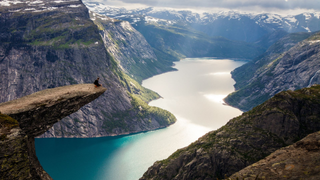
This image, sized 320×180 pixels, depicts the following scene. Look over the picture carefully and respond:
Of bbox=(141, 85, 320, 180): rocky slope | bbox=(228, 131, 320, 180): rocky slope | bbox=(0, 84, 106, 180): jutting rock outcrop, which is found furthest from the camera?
bbox=(141, 85, 320, 180): rocky slope

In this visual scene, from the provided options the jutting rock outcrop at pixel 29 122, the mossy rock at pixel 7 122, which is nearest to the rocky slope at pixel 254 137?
the jutting rock outcrop at pixel 29 122

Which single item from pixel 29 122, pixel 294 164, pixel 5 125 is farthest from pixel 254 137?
pixel 5 125

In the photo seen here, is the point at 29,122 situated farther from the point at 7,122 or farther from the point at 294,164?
the point at 294,164

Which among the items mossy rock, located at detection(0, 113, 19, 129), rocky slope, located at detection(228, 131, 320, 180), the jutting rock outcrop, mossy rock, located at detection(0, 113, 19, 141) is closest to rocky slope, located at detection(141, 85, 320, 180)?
rocky slope, located at detection(228, 131, 320, 180)

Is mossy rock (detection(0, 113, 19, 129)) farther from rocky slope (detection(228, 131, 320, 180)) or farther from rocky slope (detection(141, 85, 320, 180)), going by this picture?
rocky slope (detection(141, 85, 320, 180))

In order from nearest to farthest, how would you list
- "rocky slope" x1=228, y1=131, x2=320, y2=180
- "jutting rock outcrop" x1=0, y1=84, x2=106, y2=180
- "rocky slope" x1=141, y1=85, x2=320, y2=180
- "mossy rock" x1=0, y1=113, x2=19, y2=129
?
1. "jutting rock outcrop" x1=0, y1=84, x2=106, y2=180
2. "mossy rock" x1=0, y1=113, x2=19, y2=129
3. "rocky slope" x1=228, y1=131, x2=320, y2=180
4. "rocky slope" x1=141, y1=85, x2=320, y2=180
